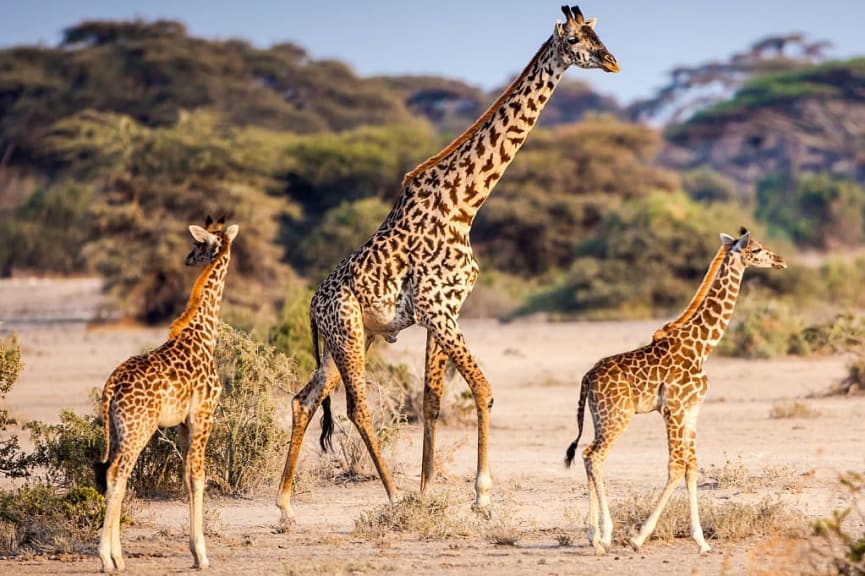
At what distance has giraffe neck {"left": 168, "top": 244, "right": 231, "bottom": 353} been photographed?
A: 8039 mm

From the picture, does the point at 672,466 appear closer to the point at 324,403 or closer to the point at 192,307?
the point at 324,403

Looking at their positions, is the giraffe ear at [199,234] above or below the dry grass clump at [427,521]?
above

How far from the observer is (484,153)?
9.12 m

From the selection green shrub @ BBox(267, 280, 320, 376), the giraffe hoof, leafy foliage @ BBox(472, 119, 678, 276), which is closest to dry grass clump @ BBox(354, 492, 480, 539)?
the giraffe hoof

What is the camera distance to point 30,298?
32156 mm

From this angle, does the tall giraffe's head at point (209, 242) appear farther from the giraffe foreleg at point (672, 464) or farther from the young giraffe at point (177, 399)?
the giraffe foreleg at point (672, 464)

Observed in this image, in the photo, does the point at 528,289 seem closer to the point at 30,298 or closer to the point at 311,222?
the point at 311,222

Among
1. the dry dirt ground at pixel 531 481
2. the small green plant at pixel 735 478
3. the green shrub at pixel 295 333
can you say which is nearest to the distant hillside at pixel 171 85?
the dry dirt ground at pixel 531 481

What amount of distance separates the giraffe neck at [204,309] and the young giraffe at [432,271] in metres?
0.95

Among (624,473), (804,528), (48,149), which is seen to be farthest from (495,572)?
(48,149)

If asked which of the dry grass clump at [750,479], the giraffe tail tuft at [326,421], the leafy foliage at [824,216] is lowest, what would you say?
the dry grass clump at [750,479]

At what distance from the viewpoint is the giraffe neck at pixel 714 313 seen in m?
8.20

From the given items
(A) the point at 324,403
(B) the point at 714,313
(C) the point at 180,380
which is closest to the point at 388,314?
(A) the point at 324,403

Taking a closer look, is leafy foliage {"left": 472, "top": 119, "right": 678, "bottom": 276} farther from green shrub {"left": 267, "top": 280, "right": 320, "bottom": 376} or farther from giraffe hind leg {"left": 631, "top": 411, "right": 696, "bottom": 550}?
giraffe hind leg {"left": 631, "top": 411, "right": 696, "bottom": 550}
